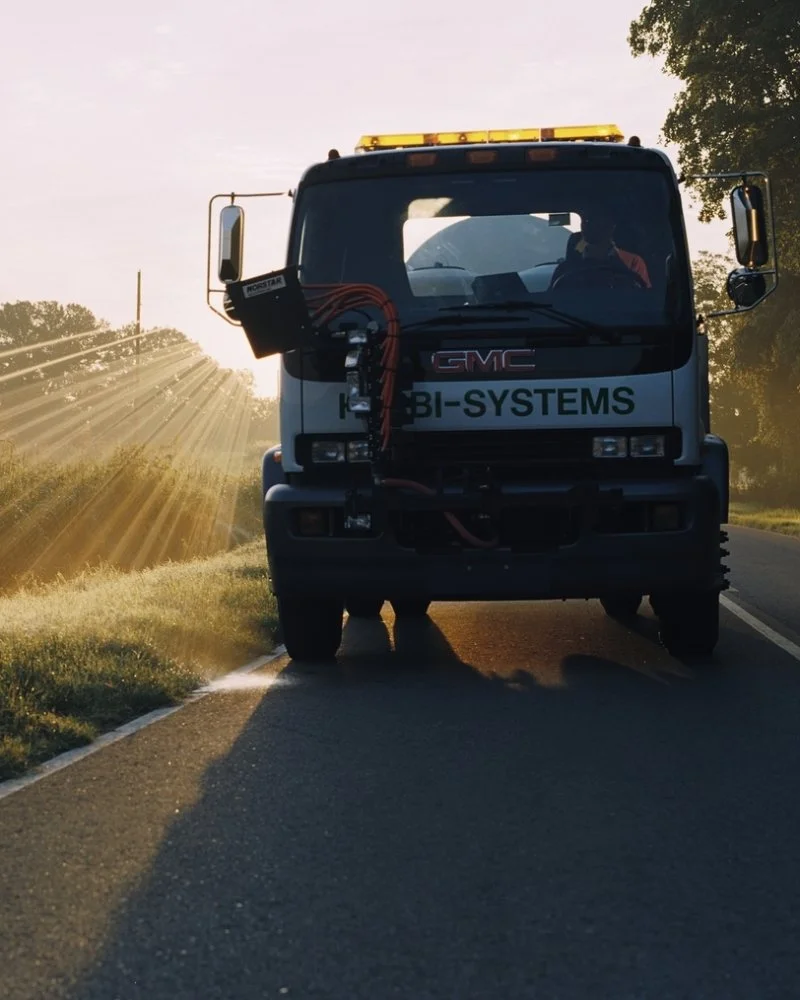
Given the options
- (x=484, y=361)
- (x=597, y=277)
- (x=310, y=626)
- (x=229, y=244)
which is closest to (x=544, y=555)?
(x=484, y=361)

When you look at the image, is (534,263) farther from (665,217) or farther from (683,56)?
(683,56)

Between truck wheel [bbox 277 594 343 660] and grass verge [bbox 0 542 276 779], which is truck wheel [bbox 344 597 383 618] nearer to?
grass verge [bbox 0 542 276 779]

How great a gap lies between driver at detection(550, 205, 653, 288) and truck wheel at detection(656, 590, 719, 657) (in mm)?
2028

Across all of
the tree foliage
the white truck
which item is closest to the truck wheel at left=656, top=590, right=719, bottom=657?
the white truck

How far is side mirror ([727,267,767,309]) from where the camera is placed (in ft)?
28.9

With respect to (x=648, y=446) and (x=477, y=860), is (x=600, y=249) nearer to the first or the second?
(x=648, y=446)

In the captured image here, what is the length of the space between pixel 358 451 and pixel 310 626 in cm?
143

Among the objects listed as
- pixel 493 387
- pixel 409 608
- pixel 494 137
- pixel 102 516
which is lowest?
pixel 102 516

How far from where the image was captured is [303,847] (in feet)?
16.1

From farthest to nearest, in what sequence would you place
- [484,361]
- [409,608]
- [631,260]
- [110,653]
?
[409,608] → [110,653] → [631,260] → [484,361]

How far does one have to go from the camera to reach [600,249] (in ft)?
28.5

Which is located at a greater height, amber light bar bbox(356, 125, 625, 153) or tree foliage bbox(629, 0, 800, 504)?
tree foliage bbox(629, 0, 800, 504)

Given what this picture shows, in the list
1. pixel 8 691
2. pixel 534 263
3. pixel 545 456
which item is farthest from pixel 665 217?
pixel 8 691

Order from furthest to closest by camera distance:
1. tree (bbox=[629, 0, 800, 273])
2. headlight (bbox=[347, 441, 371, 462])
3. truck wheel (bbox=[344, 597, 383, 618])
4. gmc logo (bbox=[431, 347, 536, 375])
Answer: tree (bbox=[629, 0, 800, 273]) < truck wheel (bbox=[344, 597, 383, 618]) < headlight (bbox=[347, 441, 371, 462]) < gmc logo (bbox=[431, 347, 536, 375])
